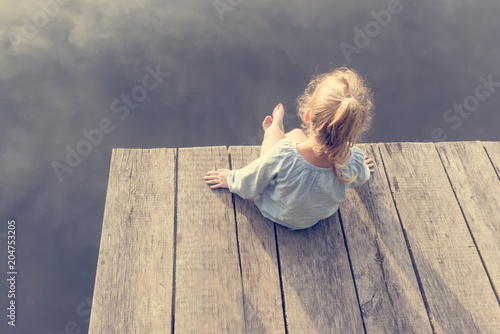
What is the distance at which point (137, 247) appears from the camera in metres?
2.00

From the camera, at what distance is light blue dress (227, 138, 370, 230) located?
1807mm

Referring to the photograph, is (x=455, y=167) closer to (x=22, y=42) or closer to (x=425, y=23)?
(x=425, y=23)

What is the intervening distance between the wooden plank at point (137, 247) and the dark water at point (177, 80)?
36.4 inches

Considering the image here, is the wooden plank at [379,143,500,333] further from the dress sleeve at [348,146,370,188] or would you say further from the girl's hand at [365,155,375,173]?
the dress sleeve at [348,146,370,188]

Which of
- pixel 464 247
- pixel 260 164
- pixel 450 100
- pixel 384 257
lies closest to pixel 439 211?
pixel 464 247

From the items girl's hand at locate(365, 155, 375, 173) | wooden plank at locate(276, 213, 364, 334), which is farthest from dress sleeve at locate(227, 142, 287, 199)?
girl's hand at locate(365, 155, 375, 173)

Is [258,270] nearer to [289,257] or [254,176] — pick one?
[289,257]

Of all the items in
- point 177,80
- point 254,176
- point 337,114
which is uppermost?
point 337,114

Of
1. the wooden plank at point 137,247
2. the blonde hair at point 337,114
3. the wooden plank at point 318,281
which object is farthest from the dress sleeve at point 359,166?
the wooden plank at point 137,247

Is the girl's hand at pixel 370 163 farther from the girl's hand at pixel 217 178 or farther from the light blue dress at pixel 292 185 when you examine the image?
the girl's hand at pixel 217 178

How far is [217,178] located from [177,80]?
1613 millimetres

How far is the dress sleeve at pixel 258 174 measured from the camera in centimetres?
183

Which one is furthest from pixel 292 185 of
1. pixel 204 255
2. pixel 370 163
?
pixel 370 163

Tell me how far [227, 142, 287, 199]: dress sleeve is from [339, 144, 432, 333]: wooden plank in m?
0.57
